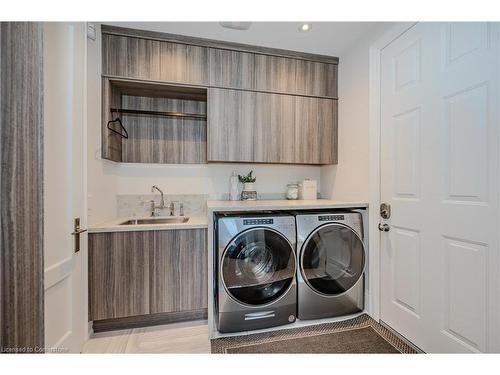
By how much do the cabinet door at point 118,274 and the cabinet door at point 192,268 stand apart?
0.26 metres

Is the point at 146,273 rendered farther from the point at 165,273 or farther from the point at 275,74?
the point at 275,74

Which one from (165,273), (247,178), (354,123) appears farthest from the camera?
(247,178)

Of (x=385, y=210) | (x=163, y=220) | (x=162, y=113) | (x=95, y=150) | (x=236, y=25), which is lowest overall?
(x=163, y=220)

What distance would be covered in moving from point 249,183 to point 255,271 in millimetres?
1046

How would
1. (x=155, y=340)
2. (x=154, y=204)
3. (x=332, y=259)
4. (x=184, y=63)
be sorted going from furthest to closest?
(x=154, y=204) → (x=184, y=63) → (x=332, y=259) → (x=155, y=340)

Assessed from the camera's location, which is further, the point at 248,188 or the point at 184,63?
the point at 248,188

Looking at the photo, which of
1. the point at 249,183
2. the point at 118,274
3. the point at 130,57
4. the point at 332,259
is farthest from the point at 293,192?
the point at 130,57

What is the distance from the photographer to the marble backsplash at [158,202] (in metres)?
2.21

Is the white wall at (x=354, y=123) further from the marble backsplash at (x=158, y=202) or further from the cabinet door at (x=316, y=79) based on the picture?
the marble backsplash at (x=158, y=202)

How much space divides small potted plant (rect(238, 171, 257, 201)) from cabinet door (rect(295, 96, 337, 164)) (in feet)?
1.86

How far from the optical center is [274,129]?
2203 millimetres

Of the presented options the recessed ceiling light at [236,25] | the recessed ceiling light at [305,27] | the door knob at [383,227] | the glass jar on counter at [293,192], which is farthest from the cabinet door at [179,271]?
the recessed ceiling light at [305,27]

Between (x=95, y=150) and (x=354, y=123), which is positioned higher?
(x=354, y=123)
